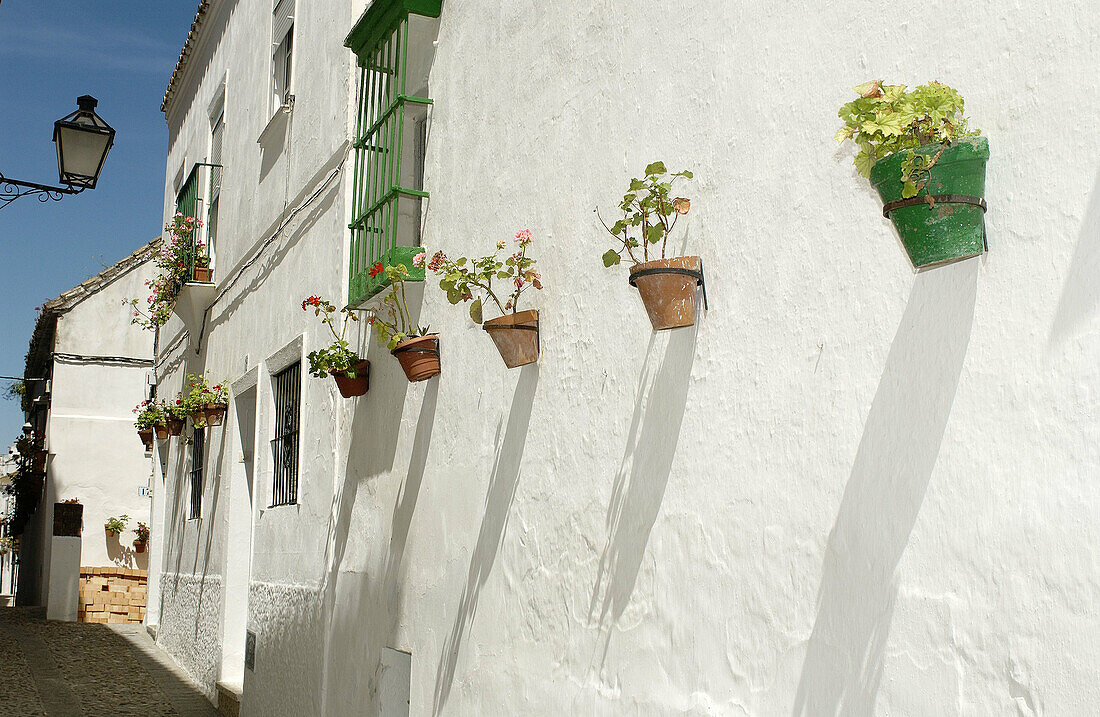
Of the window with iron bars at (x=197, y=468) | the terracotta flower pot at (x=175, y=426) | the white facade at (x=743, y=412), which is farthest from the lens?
the terracotta flower pot at (x=175, y=426)

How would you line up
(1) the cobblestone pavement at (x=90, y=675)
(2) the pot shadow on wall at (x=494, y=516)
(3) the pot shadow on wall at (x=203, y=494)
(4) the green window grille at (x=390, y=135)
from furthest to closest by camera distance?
(3) the pot shadow on wall at (x=203, y=494) → (1) the cobblestone pavement at (x=90, y=675) → (4) the green window grille at (x=390, y=135) → (2) the pot shadow on wall at (x=494, y=516)

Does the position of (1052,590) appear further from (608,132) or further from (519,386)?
(519,386)

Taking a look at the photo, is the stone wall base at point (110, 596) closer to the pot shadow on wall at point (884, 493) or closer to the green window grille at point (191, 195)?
the green window grille at point (191, 195)

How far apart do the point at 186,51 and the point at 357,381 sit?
26.5ft

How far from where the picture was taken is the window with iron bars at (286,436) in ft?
24.2

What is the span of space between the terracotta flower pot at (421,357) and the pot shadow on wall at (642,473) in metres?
1.67

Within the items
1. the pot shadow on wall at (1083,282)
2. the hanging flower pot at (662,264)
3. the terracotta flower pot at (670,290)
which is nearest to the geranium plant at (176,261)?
the hanging flower pot at (662,264)

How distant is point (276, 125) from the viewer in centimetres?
803

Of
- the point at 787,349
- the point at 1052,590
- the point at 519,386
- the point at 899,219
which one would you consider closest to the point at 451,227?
the point at 519,386

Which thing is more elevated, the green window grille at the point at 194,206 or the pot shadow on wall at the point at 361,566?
the green window grille at the point at 194,206

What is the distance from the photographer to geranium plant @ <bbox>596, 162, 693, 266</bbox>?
3035 mm

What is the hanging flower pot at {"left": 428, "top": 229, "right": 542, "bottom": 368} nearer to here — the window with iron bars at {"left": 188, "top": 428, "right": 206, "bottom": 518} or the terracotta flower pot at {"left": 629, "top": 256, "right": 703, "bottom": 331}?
the terracotta flower pot at {"left": 629, "top": 256, "right": 703, "bottom": 331}

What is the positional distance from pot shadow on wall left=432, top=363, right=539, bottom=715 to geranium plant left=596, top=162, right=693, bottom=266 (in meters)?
0.92

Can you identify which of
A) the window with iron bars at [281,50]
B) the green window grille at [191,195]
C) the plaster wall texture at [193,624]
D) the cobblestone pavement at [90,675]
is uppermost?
the window with iron bars at [281,50]
